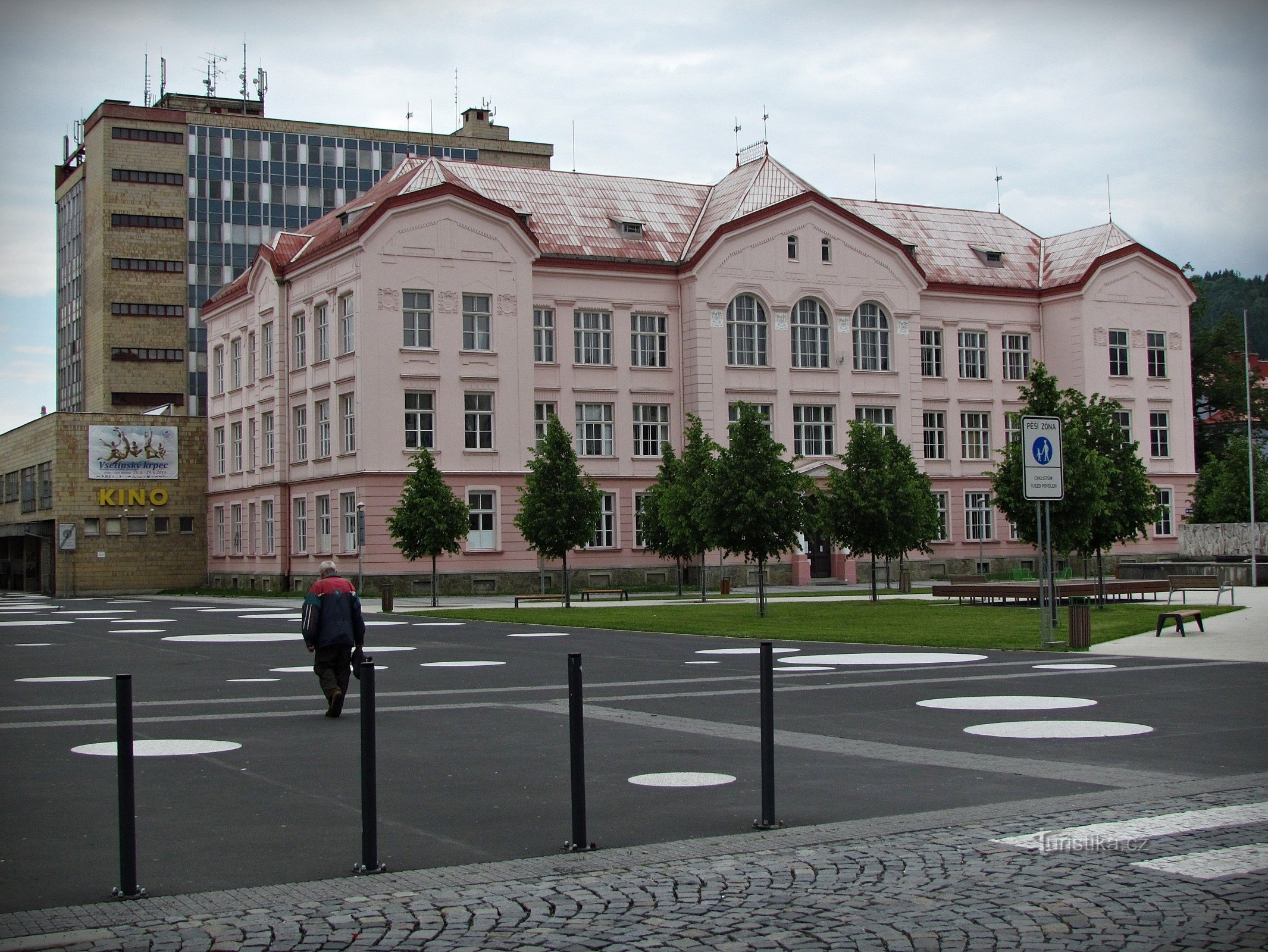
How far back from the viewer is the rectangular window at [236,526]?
6856 cm

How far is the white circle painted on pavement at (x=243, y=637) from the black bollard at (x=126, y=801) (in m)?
21.5

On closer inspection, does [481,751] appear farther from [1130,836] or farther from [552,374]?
[552,374]

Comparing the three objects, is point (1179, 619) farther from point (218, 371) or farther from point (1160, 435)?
point (218, 371)

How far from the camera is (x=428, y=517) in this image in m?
45.8

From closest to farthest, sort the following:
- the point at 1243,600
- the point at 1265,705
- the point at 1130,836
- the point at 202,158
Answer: the point at 1130,836 → the point at 1265,705 → the point at 1243,600 → the point at 202,158

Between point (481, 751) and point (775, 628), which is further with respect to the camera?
point (775, 628)

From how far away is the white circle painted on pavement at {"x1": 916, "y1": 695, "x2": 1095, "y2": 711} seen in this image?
15.0 m

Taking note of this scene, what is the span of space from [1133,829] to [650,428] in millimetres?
53563

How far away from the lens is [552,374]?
59812 millimetres

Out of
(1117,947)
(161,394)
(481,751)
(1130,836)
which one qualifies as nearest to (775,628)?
(481,751)

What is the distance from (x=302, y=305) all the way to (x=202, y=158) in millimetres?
52745

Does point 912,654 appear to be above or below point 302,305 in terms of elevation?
below

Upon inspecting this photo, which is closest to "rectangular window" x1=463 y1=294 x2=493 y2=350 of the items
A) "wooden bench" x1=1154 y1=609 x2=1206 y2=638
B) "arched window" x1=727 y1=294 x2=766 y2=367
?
"arched window" x1=727 y1=294 x2=766 y2=367

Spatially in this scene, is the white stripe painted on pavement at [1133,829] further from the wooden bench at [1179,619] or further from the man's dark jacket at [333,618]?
the wooden bench at [1179,619]
